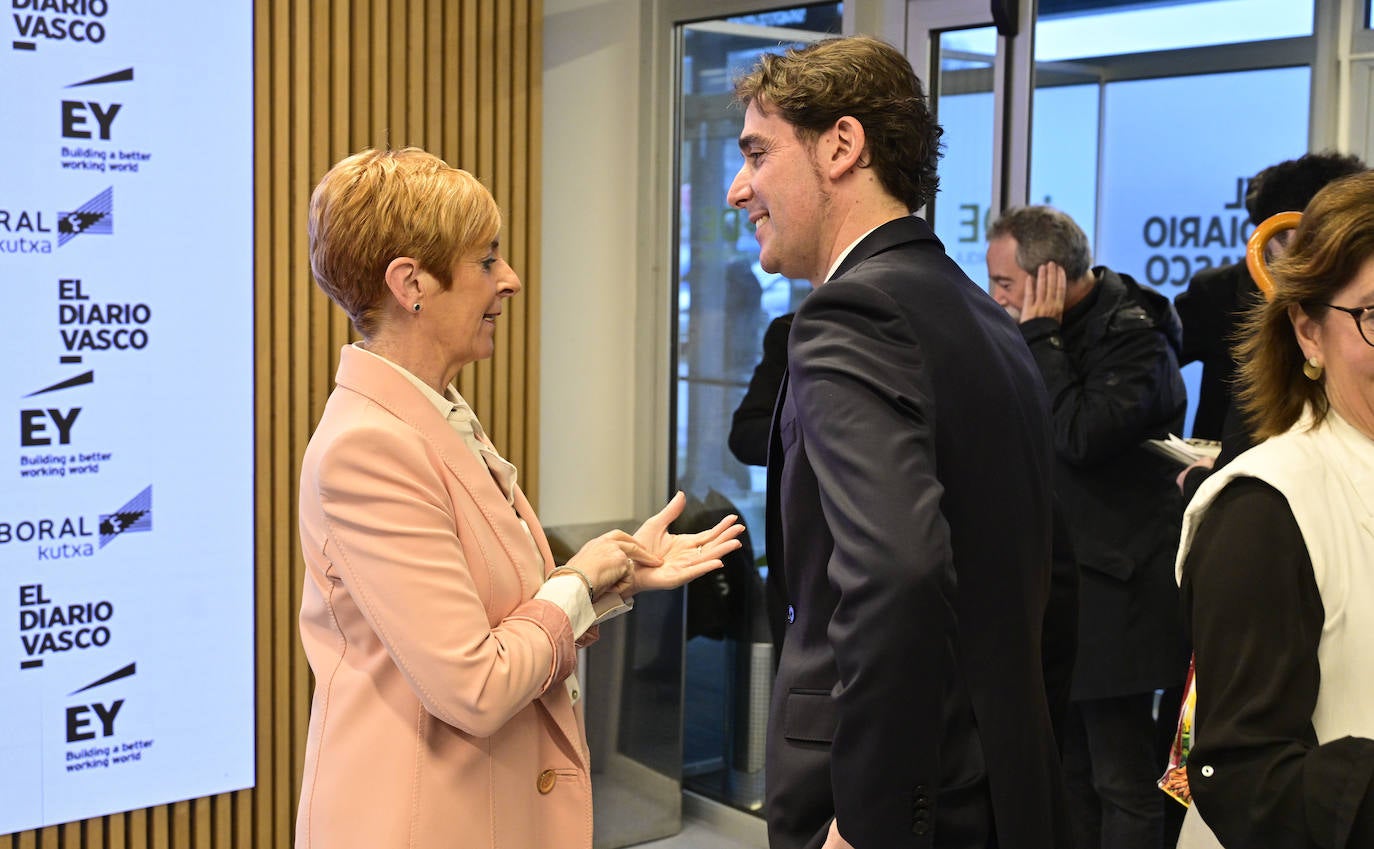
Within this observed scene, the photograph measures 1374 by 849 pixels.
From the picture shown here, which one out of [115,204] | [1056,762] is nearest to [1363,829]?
[1056,762]

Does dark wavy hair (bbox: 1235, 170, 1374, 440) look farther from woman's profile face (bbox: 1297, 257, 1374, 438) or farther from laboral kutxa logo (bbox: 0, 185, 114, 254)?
laboral kutxa logo (bbox: 0, 185, 114, 254)

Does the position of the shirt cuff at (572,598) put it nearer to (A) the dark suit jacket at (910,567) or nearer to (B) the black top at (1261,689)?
(A) the dark suit jacket at (910,567)

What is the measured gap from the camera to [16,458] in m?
3.48

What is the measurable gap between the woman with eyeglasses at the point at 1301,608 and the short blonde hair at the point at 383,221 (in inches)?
43.3

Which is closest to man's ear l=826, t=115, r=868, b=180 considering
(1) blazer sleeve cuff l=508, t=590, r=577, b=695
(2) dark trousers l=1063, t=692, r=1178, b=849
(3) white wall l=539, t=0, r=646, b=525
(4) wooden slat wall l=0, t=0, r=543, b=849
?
(1) blazer sleeve cuff l=508, t=590, r=577, b=695

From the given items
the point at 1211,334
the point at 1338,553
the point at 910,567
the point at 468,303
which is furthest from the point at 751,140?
the point at 1211,334

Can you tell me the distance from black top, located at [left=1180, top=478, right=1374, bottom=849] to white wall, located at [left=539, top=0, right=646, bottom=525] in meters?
3.43

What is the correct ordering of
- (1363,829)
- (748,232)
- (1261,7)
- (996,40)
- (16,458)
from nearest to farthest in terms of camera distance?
(1363,829)
(16,458)
(996,40)
(748,232)
(1261,7)

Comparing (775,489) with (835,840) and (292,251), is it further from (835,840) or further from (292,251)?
(292,251)

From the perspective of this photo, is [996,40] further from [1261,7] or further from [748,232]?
[1261,7]

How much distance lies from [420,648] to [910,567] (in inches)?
26.0

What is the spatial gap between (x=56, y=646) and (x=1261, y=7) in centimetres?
562

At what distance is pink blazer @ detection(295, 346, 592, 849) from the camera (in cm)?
176

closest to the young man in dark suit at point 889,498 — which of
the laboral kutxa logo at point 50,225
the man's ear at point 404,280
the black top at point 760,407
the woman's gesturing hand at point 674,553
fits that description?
the woman's gesturing hand at point 674,553
